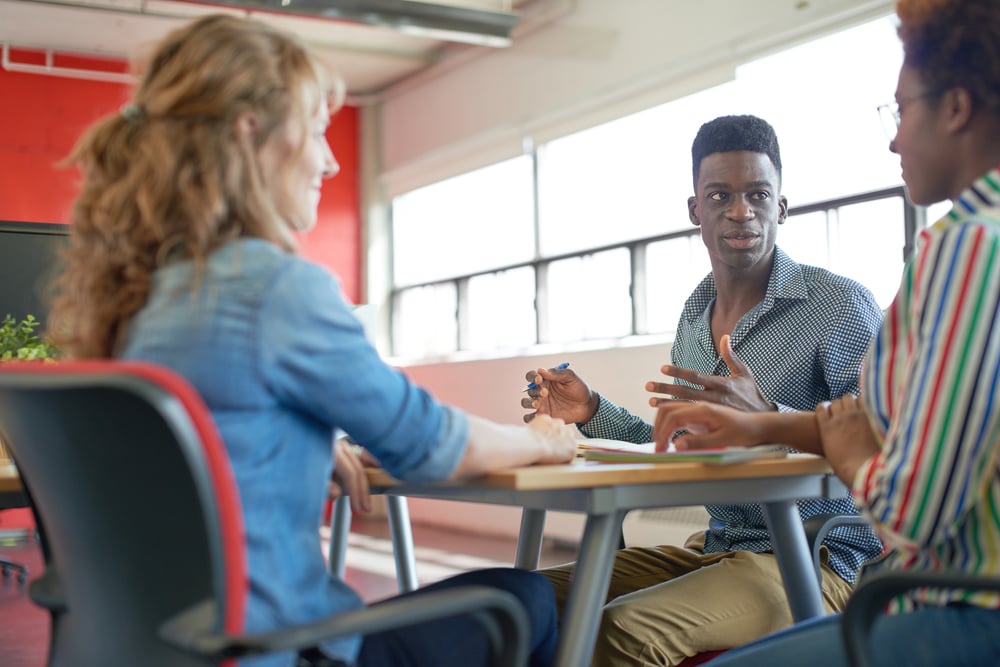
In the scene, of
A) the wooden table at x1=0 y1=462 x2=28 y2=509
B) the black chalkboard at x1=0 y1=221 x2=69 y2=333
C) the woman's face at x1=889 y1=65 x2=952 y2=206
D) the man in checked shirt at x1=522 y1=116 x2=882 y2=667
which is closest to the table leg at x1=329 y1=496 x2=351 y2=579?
the man in checked shirt at x1=522 y1=116 x2=882 y2=667

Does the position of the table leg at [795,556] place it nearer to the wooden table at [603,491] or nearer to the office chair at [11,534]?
the wooden table at [603,491]

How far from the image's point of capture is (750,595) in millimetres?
1825

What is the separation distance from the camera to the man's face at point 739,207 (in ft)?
7.84

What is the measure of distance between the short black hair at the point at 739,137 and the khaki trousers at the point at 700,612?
97 cm

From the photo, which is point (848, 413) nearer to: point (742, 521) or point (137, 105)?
point (742, 521)

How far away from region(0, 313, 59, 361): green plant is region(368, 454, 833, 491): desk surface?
972mm

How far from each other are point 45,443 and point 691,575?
120 centimetres

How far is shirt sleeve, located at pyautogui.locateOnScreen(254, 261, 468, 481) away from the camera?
105cm

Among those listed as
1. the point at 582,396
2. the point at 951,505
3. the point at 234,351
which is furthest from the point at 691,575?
the point at 234,351

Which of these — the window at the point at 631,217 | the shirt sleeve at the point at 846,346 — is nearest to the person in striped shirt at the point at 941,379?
the shirt sleeve at the point at 846,346

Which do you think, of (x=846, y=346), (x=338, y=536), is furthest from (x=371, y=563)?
(x=846, y=346)

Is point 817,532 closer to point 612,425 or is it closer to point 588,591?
point 612,425

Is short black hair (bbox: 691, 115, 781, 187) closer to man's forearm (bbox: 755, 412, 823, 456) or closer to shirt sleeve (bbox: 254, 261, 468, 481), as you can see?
man's forearm (bbox: 755, 412, 823, 456)

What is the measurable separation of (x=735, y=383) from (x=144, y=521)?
1074mm
